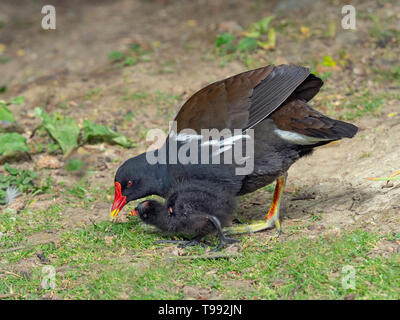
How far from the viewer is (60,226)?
460cm

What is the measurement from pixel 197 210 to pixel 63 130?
2.47 metres

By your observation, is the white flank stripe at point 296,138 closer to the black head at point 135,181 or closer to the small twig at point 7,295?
the black head at point 135,181

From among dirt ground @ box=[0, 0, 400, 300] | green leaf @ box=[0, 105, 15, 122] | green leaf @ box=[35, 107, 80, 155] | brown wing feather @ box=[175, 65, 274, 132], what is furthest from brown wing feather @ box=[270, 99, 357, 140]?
green leaf @ box=[0, 105, 15, 122]

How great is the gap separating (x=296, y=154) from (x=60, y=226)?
6.67 ft

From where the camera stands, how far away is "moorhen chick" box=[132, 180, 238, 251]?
4.18m

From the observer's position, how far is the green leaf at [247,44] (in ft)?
23.9

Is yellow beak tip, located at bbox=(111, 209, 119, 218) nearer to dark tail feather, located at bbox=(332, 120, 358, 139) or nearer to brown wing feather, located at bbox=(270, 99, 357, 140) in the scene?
brown wing feather, located at bbox=(270, 99, 357, 140)

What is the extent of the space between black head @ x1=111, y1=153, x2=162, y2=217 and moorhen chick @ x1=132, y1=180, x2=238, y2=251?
314 millimetres

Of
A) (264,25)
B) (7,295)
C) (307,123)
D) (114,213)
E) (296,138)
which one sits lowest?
(7,295)

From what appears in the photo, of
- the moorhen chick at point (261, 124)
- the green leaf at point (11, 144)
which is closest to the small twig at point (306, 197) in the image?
the moorhen chick at point (261, 124)

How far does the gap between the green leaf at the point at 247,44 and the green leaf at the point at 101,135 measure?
2.20 m

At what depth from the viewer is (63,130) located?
604 centimetres

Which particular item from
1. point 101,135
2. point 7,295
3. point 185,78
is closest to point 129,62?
point 185,78

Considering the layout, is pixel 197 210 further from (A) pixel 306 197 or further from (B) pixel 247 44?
(B) pixel 247 44
